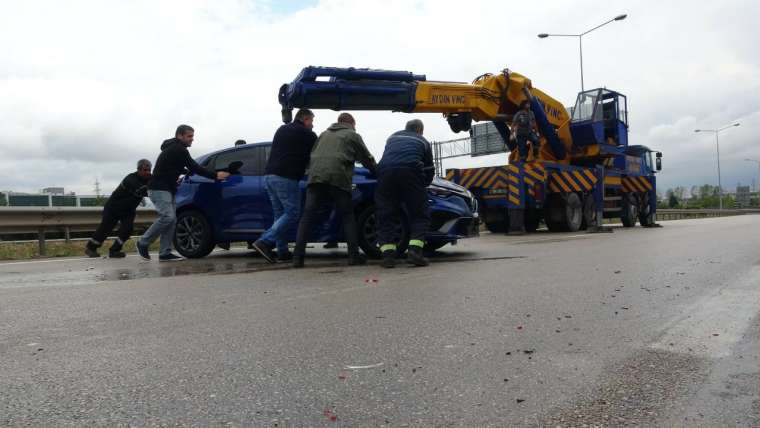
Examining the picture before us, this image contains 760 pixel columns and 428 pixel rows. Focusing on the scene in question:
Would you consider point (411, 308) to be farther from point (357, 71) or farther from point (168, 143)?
point (357, 71)

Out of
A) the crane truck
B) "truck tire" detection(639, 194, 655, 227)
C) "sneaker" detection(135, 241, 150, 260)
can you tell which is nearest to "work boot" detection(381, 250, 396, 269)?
"sneaker" detection(135, 241, 150, 260)

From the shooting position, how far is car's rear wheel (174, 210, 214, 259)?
27.8 ft

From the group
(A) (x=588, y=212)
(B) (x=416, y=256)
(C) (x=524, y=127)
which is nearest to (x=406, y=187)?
(B) (x=416, y=256)

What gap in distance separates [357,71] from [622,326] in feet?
28.1

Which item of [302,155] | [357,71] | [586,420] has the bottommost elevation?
[586,420]

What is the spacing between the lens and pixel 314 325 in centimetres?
369

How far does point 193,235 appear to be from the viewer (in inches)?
337

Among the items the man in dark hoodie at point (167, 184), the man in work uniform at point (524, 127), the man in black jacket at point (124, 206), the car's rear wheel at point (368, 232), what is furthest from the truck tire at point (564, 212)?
the man in black jacket at point (124, 206)

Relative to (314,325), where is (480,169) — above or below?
above

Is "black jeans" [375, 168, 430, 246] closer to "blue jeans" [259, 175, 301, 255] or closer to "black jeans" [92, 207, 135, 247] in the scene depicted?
"blue jeans" [259, 175, 301, 255]

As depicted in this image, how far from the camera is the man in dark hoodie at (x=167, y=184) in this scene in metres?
8.25

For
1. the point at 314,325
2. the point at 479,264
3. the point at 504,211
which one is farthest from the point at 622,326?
the point at 504,211

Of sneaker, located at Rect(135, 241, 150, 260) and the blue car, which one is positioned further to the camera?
sneaker, located at Rect(135, 241, 150, 260)

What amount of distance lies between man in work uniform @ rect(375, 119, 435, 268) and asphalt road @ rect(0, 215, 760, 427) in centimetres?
115
